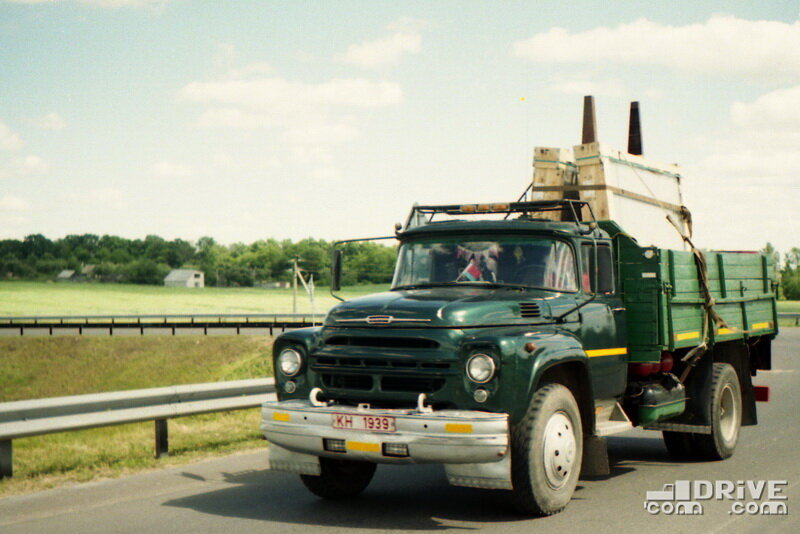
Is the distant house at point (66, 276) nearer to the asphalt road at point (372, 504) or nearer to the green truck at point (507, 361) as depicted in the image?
Answer: the asphalt road at point (372, 504)

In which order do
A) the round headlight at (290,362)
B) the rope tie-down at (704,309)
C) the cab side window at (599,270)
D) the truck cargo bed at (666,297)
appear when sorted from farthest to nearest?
the rope tie-down at (704,309) < the truck cargo bed at (666,297) < the cab side window at (599,270) < the round headlight at (290,362)

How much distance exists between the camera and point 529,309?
7289 mm

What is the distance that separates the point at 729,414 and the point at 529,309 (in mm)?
4170

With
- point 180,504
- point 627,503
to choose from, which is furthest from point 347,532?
point 627,503

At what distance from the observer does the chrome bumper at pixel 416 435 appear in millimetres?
6336

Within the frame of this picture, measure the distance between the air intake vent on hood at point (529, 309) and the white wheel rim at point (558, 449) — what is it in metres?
0.80

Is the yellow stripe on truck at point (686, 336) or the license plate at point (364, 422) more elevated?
the yellow stripe on truck at point (686, 336)

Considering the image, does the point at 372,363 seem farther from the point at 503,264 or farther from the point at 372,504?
the point at 503,264

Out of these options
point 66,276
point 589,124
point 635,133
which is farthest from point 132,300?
point 589,124

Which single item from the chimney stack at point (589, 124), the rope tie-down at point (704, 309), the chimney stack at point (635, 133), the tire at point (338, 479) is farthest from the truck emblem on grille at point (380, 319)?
the chimney stack at point (635, 133)

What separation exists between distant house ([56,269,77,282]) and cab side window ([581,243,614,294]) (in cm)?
12965

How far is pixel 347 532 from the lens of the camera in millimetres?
6578

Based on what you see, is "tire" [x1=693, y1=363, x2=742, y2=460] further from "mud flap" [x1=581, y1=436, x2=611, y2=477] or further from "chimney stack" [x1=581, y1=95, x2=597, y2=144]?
"chimney stack" [x1=581, y1=95, x2=597, y2=144]

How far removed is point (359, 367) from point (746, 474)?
435 centimetres
